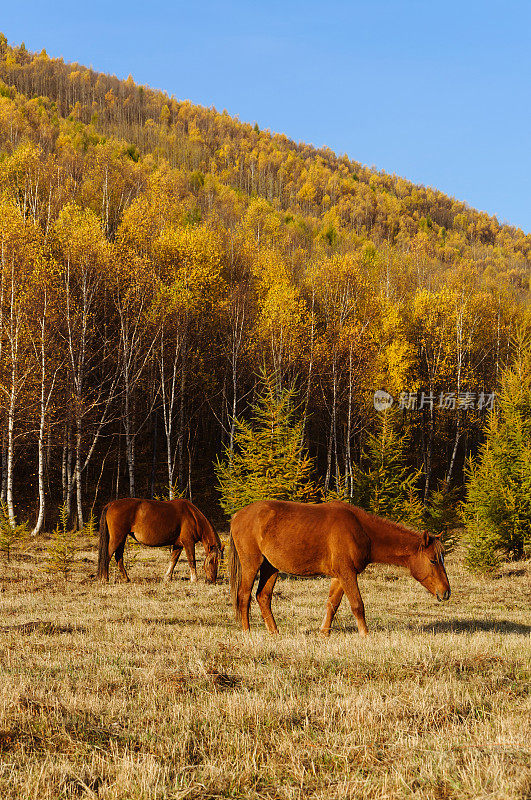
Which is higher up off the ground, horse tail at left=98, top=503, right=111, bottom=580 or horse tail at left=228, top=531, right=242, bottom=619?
horse tail at left=228, top=531, right=242, bottom=619

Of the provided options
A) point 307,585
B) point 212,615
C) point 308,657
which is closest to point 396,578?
point 307,585

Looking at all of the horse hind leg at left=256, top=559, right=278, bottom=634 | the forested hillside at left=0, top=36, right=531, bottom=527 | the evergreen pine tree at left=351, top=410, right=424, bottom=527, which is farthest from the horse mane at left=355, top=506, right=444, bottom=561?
the forested hillside at left=0, top=36, right=531, bottom=527

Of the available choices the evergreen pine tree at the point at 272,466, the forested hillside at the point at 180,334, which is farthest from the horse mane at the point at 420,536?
the forested hillside at the point at 180,334

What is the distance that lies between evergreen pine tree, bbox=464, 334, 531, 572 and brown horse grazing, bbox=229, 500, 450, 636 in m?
11.8

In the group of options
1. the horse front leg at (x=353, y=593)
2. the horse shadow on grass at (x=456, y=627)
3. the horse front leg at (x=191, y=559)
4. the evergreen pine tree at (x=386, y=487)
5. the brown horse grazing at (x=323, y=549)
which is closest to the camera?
the horse front leg at (x=353, y=593)

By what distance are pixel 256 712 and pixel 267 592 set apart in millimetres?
4501

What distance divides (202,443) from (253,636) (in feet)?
117

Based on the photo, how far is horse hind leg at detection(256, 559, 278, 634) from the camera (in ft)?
29.1

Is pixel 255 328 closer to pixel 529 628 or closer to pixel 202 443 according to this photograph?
pixel 202 443

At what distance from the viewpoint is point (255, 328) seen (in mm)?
35188

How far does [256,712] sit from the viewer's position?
4.66 meters

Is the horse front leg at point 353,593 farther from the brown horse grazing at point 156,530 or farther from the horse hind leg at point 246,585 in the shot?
the brown horse grazing at point 156,530

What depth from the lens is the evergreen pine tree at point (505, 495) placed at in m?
19.9

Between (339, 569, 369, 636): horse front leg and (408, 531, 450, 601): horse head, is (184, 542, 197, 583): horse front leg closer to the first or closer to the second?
(339, 569, 369, 636): horse front leg
